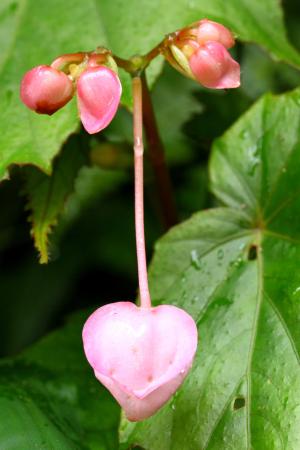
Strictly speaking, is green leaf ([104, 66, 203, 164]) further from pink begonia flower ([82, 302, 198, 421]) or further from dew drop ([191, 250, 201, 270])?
pink begonia flower ([82, 302, 198, 421])

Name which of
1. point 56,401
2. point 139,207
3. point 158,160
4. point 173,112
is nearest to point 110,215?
point 173,112

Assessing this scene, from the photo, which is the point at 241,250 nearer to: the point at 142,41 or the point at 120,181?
the point at 142,41

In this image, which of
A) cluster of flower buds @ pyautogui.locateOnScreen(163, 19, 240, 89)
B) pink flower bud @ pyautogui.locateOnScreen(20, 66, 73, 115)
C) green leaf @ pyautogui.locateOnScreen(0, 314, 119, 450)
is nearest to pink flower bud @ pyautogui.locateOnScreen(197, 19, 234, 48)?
cluster of flower buds @ pyautogui.locateOnScreen(163, 19, 240, 89)

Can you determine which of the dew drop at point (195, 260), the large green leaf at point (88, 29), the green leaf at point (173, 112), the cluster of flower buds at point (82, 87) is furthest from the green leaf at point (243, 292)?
the green leaf at point (173, 112)

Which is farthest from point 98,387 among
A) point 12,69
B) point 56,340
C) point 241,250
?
point 12,69

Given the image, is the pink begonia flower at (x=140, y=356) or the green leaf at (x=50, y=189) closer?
the pink begonia flower at (x=140, y=356)

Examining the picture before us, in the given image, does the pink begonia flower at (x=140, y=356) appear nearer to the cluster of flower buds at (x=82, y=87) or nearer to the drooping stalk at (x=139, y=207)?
the drooping stalk at (x=139, y=207)

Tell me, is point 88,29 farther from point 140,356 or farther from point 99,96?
point 140,356
